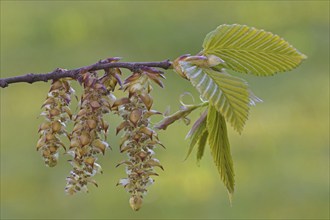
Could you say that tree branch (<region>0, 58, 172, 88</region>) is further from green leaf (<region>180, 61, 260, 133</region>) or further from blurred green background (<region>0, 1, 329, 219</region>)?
blurred green background (<region>0, 1, 329, 219</region>)

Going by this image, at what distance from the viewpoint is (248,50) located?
0.97m

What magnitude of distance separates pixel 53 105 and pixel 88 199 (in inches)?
134

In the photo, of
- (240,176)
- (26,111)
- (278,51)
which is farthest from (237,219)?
(278,51)

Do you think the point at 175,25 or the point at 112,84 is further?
the point at 175,25

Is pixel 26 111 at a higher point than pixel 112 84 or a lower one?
higher

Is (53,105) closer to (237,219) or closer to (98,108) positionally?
(98,108)

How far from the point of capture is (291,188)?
14.5ft

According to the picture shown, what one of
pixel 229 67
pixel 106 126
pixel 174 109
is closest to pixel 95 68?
pixel 106 126

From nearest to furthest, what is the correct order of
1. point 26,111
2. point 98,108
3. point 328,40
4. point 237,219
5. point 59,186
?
point 98,108, point 237,219, point 59,186, point 26,111, point 328,40

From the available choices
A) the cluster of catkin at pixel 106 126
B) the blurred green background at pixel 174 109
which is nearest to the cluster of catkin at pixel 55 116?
the cluster of catkin at pixel 106 126

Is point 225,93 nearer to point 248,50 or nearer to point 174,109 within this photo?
point 248,50

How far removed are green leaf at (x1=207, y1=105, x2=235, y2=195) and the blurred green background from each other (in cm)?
319

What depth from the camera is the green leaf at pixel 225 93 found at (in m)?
0.89

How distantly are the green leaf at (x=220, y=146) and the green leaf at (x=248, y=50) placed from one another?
7cm
